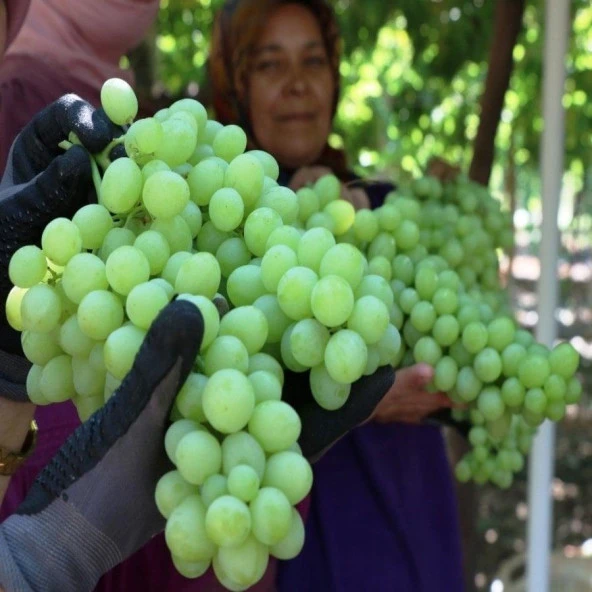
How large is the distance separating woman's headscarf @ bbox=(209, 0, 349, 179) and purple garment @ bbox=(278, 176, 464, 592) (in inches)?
21.0

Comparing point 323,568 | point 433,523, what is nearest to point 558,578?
point 433,523

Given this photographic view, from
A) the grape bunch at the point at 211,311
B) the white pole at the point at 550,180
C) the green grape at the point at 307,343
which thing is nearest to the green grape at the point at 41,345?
the grape bunch at the point at 211,311

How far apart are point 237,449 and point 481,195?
1149mm

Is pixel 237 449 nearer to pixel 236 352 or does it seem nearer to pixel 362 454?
pixel 236 352

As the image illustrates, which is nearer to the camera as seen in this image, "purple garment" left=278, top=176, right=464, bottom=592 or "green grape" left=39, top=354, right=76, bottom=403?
"green grape" left=39, top=354, right=76, bottom=403

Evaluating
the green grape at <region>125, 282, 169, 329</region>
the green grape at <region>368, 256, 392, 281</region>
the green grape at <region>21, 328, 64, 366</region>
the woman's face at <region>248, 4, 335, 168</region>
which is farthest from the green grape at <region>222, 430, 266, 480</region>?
the woman's face at <region>248, 4, 335, 168</region>

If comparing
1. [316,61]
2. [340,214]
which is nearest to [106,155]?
[340,214]

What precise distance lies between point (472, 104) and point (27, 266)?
3050 millimetres

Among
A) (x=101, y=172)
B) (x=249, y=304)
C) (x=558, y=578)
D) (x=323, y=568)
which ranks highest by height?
(x=101, y=172)

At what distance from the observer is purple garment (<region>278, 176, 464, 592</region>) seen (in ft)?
5.00

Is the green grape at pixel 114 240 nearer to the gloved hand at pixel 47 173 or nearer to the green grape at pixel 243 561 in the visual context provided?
the gloved hand at pixel 47 173

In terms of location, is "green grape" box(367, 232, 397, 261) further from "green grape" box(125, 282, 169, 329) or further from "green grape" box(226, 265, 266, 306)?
"green grape" box(125, 282, 169, 329)

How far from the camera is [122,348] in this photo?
2.21 feet

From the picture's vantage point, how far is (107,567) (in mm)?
751
